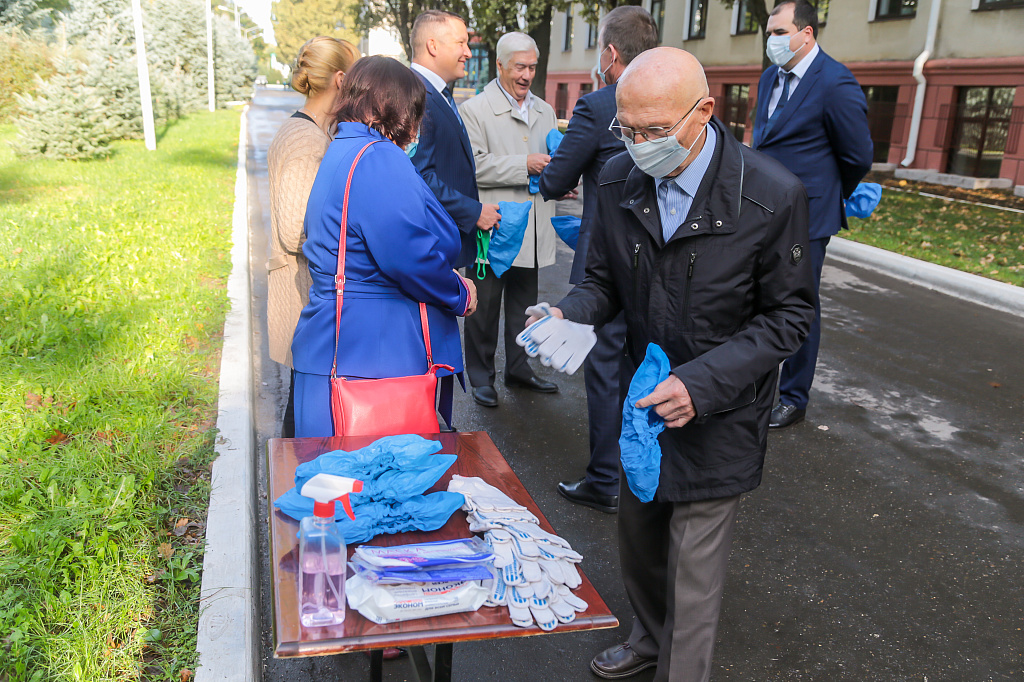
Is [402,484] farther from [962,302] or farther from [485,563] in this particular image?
[962,302]

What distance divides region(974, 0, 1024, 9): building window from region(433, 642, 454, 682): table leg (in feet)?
60.8

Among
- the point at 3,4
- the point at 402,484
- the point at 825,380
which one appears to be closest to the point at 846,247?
the point at 825,380

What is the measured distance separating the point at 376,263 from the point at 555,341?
743 millimetres

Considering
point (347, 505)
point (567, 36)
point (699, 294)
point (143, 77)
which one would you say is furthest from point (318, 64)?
point (567, 36)

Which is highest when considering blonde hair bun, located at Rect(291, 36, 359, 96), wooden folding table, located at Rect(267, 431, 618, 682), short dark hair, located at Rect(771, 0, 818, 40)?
short dark hair, located at Rect(771, 0, 818, 40)

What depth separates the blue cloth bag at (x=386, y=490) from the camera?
2.09 m

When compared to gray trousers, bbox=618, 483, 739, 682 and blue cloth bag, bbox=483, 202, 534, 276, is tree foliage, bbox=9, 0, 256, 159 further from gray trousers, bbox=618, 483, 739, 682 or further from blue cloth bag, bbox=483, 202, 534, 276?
gray trousers, bbox=618, 483, 739, 682

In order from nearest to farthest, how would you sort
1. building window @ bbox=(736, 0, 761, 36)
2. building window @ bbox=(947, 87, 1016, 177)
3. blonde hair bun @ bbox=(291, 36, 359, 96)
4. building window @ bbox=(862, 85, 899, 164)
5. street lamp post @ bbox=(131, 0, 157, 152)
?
blonde hair bun @ bbox=(291, 36, 359, 96) < street lamp post @ bbox=(131, 0, 157, 152) < building window @ bbox=(947, 87, 1016, 177) < building window @ bbox=(862, 85, 899, 164) < building window @ bbox=(736, 0, 761, 36)

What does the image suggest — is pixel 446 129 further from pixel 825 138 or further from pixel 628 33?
pixel 825 138

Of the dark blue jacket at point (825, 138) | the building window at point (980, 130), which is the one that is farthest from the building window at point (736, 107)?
the dark blue jacket at point (825, 138)

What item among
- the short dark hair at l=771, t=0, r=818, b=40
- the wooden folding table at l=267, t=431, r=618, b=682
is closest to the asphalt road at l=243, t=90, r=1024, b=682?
the wooden folding table at l=267, t=431, r=618, b=682

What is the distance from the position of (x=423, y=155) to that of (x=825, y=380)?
11.8ft

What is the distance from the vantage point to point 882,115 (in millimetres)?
19391

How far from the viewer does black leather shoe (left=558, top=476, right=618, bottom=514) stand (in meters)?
4.19
